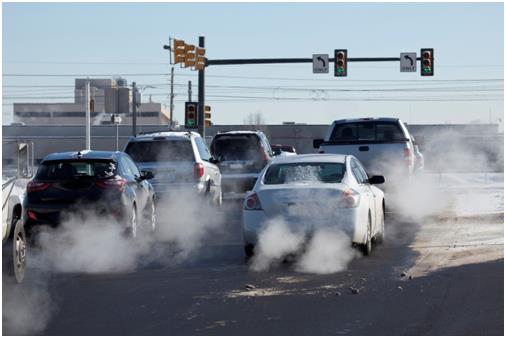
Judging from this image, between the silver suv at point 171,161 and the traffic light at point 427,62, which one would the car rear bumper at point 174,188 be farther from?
the traffic light at point 427,62

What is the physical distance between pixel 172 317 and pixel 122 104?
34053mm

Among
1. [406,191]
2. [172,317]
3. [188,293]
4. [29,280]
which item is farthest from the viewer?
[406,191]

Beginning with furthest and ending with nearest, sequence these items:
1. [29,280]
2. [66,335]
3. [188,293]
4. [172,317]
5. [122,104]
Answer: [122,104]
[29,280]
[188,293]
[172,317]
[66,335]

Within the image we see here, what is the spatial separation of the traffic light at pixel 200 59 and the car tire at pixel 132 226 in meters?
19.4

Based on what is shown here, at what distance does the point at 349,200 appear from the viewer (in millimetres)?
13531

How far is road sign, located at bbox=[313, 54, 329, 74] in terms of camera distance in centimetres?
3775

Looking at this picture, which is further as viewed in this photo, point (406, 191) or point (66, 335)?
point (406, 191)

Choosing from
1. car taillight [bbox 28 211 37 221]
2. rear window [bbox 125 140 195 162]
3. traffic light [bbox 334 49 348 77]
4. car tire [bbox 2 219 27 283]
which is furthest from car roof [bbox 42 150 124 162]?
traffic light [bbox 334 49 348 77]

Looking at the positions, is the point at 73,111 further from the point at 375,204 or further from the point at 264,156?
the point at 375,204

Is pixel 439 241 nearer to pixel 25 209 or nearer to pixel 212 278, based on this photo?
pixel 212 278

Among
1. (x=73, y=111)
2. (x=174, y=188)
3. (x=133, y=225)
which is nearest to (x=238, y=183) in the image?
(x=174, y=188)

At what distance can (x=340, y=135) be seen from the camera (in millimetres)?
24031

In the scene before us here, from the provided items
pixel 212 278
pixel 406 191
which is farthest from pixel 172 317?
pixel 406 191

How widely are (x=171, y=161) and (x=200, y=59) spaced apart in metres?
15.2
